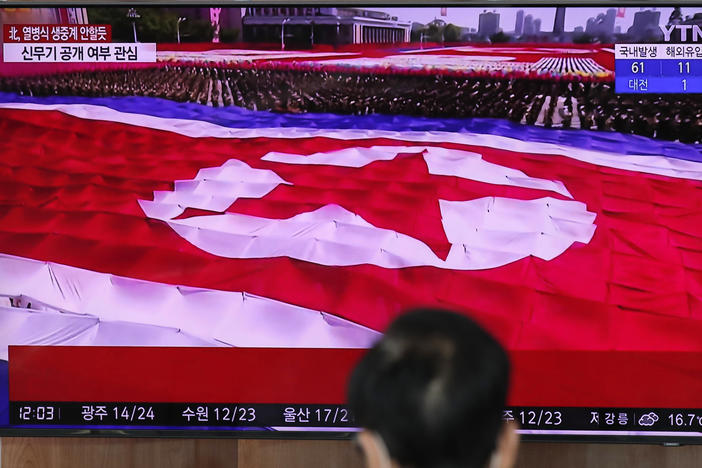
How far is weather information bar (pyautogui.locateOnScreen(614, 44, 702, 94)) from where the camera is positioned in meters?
1.97

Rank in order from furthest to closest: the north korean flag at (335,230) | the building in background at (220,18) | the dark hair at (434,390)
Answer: the building in background at (220,18) → the north korean flag at (335,230) → the dark hair at (434,390)

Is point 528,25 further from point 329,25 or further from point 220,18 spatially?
point 220,18

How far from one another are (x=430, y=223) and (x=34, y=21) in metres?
1.28

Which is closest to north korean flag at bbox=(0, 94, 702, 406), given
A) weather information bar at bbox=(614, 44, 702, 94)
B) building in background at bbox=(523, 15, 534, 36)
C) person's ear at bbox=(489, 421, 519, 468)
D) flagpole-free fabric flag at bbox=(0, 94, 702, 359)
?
flagpole-free fabric flag at bbox=(0, 94, 702, 359)

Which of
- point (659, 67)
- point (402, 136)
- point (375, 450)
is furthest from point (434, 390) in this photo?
point (659, 67)

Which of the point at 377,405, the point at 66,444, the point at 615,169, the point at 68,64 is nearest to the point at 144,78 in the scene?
the point at 68,64

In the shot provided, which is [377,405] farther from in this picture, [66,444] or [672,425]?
[66,444]

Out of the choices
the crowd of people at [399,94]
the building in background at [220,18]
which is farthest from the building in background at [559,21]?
the building in background at [220,18]

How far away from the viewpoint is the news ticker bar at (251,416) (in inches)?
75.6

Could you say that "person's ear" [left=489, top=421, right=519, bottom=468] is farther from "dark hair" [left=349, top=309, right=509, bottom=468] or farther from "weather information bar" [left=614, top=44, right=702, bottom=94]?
"weather information bar" [left=614, top=44, right=702, bottom=94]

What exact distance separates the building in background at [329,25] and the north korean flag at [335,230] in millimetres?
225

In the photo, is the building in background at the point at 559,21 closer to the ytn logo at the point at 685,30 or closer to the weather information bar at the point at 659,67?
the weather information bar at the point at 659,67

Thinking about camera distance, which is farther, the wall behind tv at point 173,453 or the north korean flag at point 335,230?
the wall behind tv at point 173,453

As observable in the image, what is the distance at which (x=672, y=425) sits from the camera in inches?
75.7
